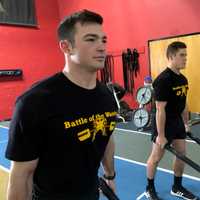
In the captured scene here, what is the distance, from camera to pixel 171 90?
2.78 meters

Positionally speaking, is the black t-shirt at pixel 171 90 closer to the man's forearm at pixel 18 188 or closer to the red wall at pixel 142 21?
the man's forearm at pixel 18 188

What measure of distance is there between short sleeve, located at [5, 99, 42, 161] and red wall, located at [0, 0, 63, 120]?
26.5 feet

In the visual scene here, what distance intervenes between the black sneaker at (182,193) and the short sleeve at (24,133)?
7.55 feet

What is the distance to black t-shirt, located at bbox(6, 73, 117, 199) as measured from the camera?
4.12 feet

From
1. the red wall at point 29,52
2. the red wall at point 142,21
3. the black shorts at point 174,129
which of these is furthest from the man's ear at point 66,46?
the red wall at point 29,52

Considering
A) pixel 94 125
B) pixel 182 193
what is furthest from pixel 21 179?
pixel 182 193

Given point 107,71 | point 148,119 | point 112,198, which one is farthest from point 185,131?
point 107,71

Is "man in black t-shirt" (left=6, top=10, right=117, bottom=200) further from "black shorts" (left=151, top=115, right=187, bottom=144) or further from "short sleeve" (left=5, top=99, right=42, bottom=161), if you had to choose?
"black shorts" (left=151, top=115, right=187, bottom=144)

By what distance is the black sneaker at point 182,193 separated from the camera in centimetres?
307

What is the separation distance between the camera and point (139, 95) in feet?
21.4

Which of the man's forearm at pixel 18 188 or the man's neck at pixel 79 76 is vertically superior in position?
the man's neck at pixel 79 76

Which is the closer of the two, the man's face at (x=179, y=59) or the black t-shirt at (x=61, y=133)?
the black t-shirt at (x=61, y=133)

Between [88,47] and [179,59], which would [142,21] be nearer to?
[179,59]

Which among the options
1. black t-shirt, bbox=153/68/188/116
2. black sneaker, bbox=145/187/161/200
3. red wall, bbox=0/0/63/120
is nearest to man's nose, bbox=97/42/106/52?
black t-shirt, bbox=153/68/188/116
